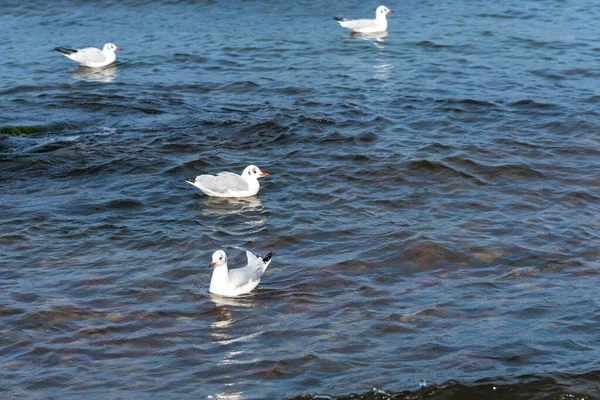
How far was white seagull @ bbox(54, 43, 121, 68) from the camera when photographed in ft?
60.4

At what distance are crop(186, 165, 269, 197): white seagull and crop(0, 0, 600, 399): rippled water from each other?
18 cm

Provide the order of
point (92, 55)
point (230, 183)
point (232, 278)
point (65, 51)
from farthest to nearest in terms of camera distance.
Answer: point (65, 51)
point (92, 55)
point (230, 183)
point (232, 278)

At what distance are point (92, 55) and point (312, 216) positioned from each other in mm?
8816

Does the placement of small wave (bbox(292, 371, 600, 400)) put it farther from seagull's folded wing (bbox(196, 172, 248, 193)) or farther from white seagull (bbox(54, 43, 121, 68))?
white seagull (bbox(54, 43, 121, 68))

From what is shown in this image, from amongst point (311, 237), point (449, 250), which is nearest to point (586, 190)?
point (449, 250)

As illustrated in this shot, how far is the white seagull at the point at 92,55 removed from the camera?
60.4 feet

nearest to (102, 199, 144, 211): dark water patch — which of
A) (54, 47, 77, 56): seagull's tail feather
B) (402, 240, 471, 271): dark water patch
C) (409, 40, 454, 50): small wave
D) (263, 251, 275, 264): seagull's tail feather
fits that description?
(263, 251, 275, 264): seagull's tail feather

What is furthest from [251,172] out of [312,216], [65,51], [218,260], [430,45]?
[430,45]

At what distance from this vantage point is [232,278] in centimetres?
911

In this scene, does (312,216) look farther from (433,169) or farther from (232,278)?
(232,278)

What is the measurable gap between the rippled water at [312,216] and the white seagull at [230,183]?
18cm

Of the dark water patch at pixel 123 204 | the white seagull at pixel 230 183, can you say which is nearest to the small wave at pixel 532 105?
the white seagull at pixel 230 183

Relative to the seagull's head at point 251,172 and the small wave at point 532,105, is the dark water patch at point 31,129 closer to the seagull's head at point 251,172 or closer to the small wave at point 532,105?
the seagull's head at point 251,172

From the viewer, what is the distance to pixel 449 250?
1003cm
